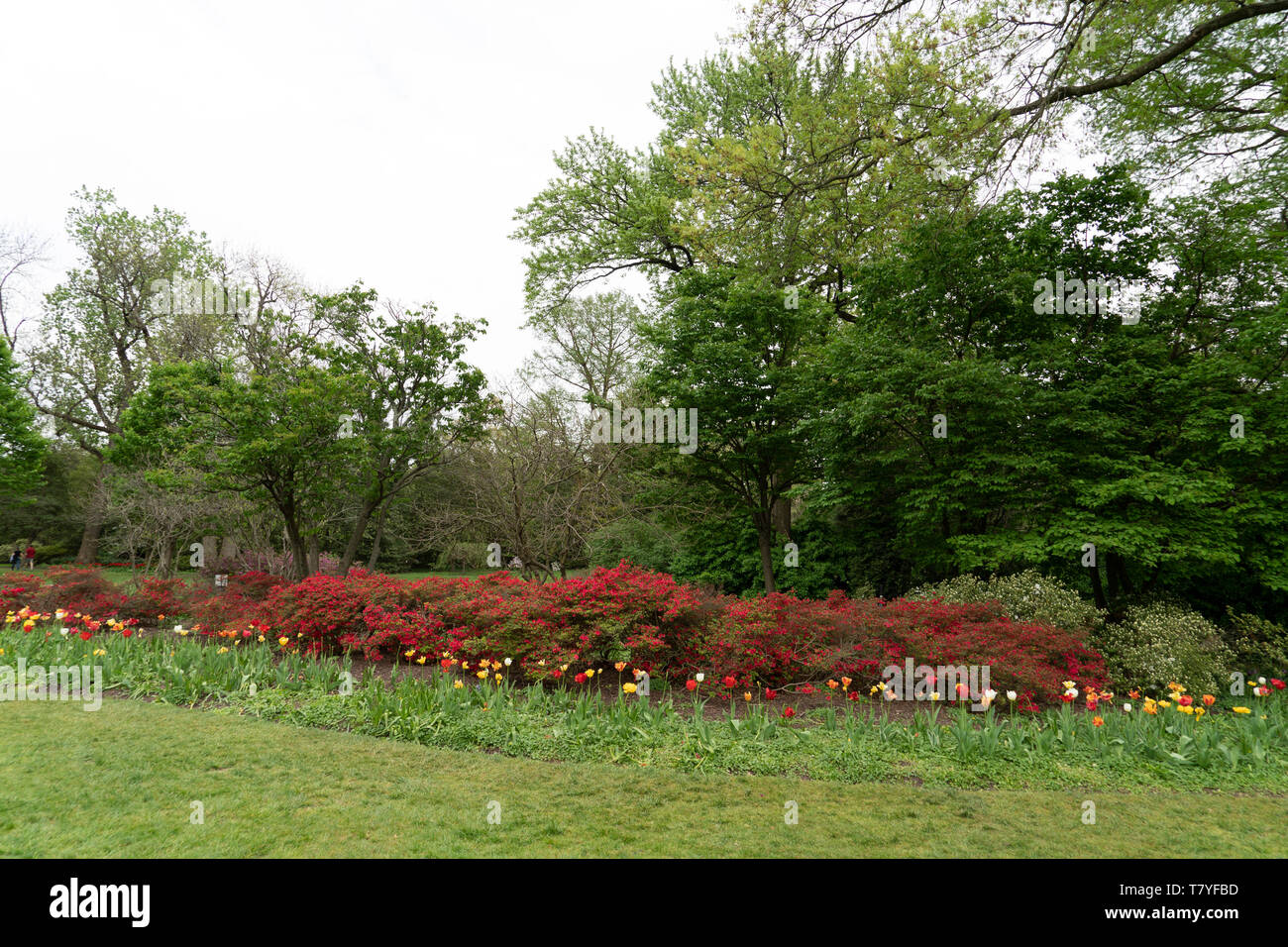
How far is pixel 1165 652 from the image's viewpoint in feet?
22.2

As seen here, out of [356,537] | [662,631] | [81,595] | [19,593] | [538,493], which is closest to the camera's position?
[662,631]

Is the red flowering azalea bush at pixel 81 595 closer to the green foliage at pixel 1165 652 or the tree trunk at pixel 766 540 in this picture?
the tree trunk at pixel 766 540

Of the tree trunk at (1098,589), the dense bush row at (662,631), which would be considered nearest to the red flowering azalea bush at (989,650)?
the dense bush row at (662,631)

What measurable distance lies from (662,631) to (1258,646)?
7.47 m

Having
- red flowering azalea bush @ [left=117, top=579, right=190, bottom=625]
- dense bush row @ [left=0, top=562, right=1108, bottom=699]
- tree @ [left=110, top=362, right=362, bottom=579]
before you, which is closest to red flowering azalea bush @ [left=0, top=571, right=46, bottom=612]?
red flowering azalea bush @ [left=117, top=579, right=190, bottom=625]

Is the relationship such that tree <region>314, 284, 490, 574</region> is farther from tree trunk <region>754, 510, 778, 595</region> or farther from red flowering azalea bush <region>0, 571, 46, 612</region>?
tree trunk <region>754, 510, 778, 595</region>

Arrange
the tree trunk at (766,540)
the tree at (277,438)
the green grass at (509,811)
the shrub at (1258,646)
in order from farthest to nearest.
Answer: the tree trunk at (766,540), the tree at (277,438), the shrub at (1258,646), the green grass at (509,811)

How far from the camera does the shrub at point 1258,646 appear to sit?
7.39 m

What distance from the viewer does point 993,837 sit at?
348cm

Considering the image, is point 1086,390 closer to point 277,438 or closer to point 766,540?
point 766,540

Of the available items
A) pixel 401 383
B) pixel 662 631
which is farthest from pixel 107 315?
pixel 662 631

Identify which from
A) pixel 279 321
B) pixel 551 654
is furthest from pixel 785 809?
pixel 279 321
